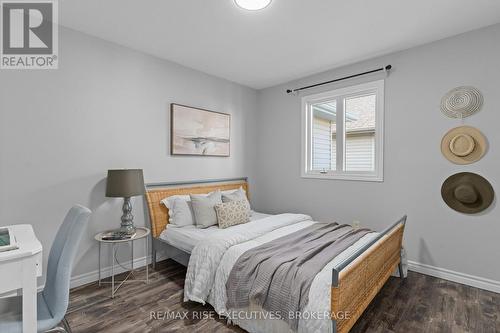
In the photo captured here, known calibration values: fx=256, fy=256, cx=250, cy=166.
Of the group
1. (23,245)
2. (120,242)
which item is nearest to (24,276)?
(23,245)

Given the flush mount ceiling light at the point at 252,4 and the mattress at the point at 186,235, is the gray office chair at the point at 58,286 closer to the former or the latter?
the mattress at the point at 186,235

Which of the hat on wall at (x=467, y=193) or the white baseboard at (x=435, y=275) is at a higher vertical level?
the hat on wall at (x=467, y=193)

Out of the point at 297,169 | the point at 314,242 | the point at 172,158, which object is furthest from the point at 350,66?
the point at 172,158

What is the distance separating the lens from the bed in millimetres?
1582

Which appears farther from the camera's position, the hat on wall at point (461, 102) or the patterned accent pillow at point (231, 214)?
the patterned accent pillow at point (231, 214)

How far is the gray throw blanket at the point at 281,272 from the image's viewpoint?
1.69 metres

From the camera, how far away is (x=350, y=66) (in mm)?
3465

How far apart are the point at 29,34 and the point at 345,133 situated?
372 cm

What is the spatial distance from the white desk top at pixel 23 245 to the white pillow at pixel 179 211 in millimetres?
1452

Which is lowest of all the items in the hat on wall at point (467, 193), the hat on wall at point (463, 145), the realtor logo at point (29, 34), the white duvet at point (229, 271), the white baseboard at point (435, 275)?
the white baseboard at point (435, 275)

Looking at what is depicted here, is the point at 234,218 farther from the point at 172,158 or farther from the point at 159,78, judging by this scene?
the point at 159,78

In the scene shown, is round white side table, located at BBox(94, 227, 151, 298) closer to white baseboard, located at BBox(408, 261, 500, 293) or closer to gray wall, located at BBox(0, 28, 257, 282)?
gray wall, located at BBox(0, 28, 257, 282)

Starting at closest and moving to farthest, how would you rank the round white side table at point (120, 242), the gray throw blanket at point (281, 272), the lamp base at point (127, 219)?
the gray throw blanket at point (281, 272)
the round white side table at point (120, 242)
the lamp base at point (127, 219)

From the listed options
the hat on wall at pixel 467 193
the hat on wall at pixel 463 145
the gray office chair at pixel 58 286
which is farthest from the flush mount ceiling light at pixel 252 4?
the hat on wall at pixel 467 193
